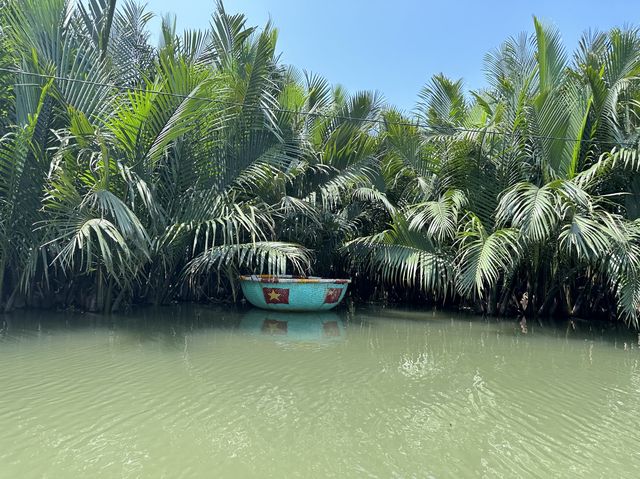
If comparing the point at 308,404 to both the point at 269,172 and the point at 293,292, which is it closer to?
the point at 293,292

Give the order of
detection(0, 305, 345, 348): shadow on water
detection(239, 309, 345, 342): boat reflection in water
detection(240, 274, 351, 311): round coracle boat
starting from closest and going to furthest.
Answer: detection(0, 305, 345, 348): shadow on water → detection(239, 309, 345, 342): boat reflection in water → detection(240, 274, 351, 311): round coracle boat

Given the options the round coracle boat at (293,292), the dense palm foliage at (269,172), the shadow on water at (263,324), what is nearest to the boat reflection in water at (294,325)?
the shadow on water at (263,324)

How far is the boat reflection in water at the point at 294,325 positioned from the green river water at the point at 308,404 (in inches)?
5.9

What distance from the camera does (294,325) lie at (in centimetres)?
720

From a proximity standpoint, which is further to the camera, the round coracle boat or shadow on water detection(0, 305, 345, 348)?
the round coracle boat

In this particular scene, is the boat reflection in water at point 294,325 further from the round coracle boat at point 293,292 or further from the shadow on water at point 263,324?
the round coracle boat at point 293,292

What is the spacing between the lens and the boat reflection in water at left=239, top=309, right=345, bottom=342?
20.4 feet

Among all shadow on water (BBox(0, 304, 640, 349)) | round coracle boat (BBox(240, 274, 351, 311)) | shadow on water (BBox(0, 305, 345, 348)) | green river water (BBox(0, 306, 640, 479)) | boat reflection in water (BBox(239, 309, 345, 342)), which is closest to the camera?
green river water (BBox(0, 306, 640, 479))

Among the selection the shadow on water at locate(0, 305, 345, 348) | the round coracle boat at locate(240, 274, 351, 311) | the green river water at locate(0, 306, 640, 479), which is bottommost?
the green river water at locate(0, 306, 640, 479)

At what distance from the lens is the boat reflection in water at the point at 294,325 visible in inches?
245

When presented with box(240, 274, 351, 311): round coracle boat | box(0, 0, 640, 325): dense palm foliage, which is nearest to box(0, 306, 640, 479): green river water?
box(0, 0, 640, 325): dense palm foliage

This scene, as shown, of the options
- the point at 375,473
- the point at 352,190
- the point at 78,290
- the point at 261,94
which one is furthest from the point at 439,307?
the point at 375,473

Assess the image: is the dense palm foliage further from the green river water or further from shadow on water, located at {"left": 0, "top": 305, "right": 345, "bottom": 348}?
the green river water

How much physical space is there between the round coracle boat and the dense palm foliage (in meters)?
0.40
